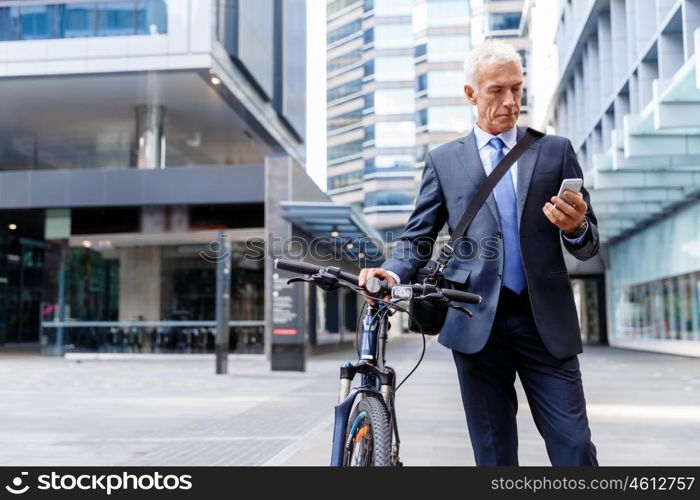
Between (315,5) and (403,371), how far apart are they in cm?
833

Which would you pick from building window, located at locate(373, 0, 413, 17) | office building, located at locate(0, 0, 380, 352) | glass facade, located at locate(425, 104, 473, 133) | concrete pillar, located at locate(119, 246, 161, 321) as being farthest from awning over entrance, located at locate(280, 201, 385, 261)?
building window, located at locate(373, 0, 413, 17)

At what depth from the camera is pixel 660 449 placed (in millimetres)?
6406

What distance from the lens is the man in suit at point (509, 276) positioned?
8.40ft

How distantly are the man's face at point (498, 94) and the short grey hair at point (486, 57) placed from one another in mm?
16

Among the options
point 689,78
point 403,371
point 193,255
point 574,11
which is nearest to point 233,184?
point 193,255

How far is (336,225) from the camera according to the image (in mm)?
22562

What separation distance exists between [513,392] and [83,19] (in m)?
24.7

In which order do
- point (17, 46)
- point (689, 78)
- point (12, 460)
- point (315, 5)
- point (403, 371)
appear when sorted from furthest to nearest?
point (17, 46), point (403, 371), point (689, 78), point (315, 5), point (12, 460)

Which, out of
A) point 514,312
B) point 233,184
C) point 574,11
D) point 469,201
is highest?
point 574,11

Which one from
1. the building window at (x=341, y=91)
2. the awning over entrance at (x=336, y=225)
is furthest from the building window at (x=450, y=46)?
the awning over entrance at (x=336, y=225)

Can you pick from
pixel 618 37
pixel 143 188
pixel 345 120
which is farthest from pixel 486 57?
pixel 618 37

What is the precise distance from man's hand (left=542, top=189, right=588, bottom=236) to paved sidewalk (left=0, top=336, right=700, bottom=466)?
3704 millimetres

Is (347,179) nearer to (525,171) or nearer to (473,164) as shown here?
(473,164)
